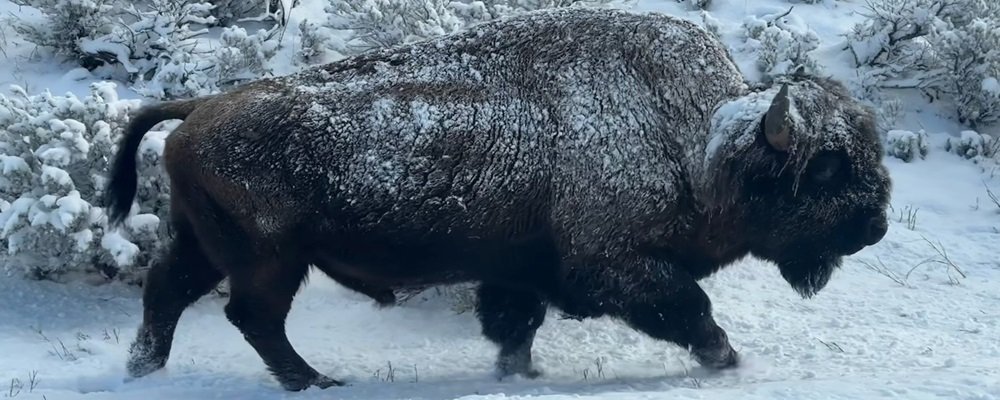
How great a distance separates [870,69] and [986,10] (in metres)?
1.07

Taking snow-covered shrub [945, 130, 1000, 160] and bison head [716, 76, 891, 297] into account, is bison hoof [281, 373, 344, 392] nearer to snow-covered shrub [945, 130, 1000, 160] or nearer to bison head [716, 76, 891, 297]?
bison head [716, 76, 891, 297]

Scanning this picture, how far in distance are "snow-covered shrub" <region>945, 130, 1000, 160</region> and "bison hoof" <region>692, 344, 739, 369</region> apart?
4.37m

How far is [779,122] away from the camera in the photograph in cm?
481

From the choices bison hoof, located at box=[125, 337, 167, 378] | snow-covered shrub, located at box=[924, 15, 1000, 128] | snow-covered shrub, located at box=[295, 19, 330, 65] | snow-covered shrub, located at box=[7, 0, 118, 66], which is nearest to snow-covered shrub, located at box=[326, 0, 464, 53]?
snow-covered shrub, located at box=[295, 19, 330, 65]

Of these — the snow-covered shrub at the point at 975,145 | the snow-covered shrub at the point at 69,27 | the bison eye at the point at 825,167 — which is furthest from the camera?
the snow-covered shrub at the point at 69,27

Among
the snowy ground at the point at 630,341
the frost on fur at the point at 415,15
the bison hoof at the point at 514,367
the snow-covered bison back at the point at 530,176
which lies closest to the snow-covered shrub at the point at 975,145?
the snowy ground at the point at 630,341

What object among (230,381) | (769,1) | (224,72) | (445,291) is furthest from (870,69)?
(230,381)

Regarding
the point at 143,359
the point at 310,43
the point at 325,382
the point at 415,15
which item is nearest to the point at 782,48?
the point at 415,15

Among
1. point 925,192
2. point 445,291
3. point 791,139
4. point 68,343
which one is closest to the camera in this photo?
point 791,139

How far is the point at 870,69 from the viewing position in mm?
9414

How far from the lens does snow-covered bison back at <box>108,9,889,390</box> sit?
16.1 ft

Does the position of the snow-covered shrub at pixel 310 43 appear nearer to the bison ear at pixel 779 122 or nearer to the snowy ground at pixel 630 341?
the snowy ground at pixel 630 341

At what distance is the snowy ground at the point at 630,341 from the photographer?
494 centimetres

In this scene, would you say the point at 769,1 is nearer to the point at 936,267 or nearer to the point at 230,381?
the point at 936,267
